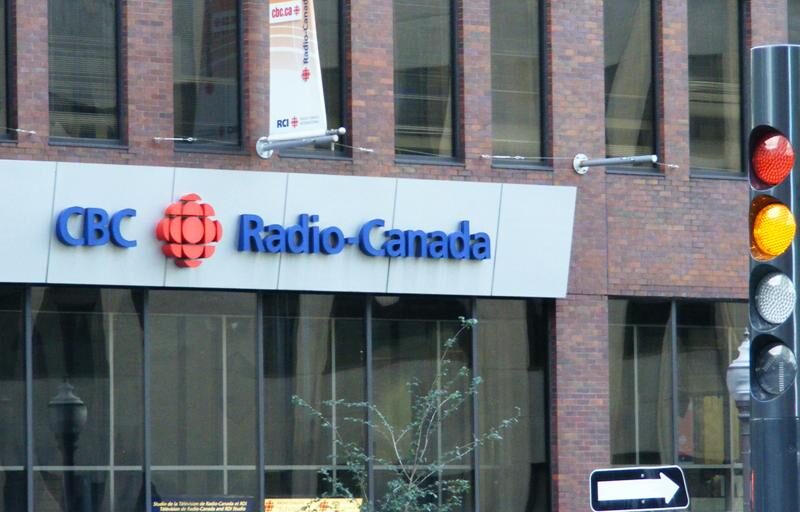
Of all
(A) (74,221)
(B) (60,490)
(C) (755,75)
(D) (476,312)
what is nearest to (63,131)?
(A) (74,221)

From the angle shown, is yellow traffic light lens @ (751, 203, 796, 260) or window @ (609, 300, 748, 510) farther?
window @ (609, 300, 748, 510)

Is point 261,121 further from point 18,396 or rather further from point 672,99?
point 672,99

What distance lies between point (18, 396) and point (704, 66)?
32.1ft

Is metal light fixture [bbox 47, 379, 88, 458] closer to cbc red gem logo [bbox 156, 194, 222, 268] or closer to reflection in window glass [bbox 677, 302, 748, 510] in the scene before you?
cbc red gem logo [bbox 156, 194, 222, 268]

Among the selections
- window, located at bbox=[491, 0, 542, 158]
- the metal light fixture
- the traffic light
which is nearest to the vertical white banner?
window, located at bbox=[491, 0, 542, 158]

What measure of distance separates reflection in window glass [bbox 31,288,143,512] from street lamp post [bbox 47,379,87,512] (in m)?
0.01

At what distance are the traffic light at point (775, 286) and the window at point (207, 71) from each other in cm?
1315

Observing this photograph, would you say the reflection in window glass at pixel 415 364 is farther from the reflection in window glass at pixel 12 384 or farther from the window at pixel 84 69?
the reflection in window glass at pixel 12 384

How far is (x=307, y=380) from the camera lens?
62.8ft

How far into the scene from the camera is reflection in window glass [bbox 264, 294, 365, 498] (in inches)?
747

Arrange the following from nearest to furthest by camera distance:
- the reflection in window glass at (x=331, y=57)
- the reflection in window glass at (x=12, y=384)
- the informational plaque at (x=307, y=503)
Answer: the reflection in window glass at (x=12, y=384)
the informational plaque at (x=307, y=503)
the reflection in window glass at (x=331, y=57)

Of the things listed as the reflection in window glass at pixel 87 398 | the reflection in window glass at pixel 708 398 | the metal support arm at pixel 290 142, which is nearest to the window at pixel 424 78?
the metal support arm at pixel 290 142

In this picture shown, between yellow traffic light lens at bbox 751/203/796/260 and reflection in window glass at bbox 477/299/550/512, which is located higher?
yellow traffic light lens at bbox 751/203/796/260

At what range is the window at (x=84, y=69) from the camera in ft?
58.3
